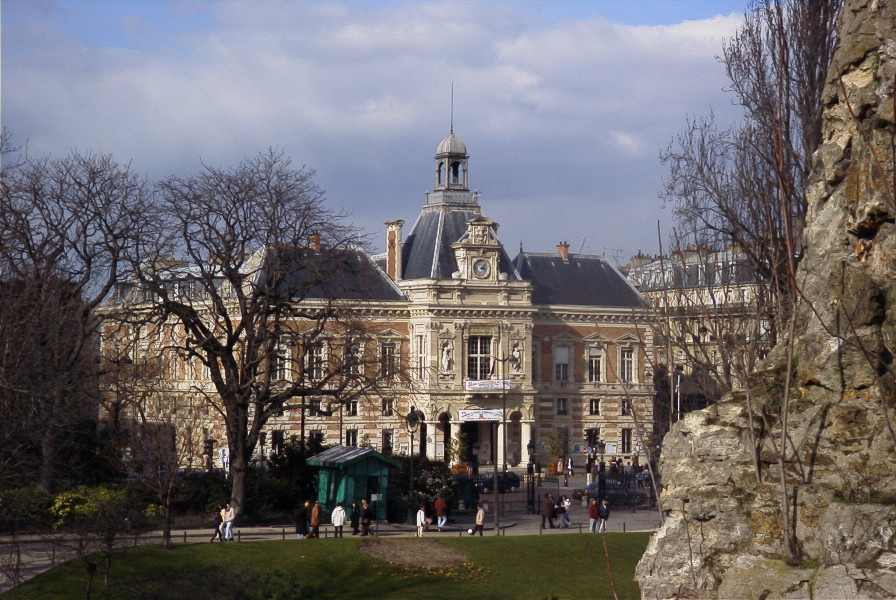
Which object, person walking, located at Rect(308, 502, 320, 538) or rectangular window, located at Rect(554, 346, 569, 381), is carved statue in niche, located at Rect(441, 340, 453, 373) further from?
person walking, located at Rect(308, 502, 320, 538)

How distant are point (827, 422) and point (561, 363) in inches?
2613

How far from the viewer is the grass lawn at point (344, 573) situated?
31.0 meters

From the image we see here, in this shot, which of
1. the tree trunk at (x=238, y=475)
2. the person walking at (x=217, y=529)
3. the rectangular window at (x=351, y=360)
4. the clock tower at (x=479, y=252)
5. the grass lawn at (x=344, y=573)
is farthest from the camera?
the clock tower at (x=479, y=252)

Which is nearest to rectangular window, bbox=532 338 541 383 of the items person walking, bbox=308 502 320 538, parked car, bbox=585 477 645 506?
parked car, bbox=585 477 645 506

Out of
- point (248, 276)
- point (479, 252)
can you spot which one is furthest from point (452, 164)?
point (248, 276)

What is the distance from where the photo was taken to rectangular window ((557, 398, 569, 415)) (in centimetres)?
8088

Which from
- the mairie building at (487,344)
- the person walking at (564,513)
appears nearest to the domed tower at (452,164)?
the mairie building at (487,344)

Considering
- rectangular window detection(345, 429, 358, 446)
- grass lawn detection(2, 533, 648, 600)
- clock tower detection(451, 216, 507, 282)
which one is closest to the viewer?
grass lawn detection(2, 533, 648, 600)

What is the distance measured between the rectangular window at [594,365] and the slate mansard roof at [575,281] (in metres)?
2.85

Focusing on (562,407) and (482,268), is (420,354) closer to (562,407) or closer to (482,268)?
(482,268)

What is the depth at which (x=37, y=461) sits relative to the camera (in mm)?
35938

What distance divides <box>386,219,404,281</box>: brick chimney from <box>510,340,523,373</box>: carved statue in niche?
7.06 m

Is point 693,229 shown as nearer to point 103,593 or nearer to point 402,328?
point 103,593

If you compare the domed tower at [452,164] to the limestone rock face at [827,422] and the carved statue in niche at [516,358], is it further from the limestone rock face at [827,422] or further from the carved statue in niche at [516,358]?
the limestone rock face at [827,422]
